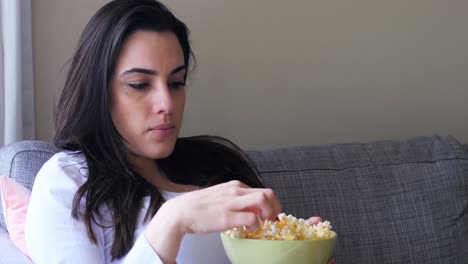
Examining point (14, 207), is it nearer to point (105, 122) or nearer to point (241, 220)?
point (105, 122)

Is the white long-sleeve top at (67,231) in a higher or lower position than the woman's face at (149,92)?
lower

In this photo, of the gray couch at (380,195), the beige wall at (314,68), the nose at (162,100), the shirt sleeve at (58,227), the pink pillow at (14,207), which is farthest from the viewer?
the beige wall at (314,68)

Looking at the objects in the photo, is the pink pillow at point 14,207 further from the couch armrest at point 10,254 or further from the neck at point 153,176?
the neck at point 153,176

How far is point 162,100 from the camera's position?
134 cm

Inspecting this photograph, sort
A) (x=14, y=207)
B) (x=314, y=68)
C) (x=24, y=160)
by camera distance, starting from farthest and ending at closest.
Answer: (x=314, y=68)
(x=24, y=160)
(x=14, y=207)

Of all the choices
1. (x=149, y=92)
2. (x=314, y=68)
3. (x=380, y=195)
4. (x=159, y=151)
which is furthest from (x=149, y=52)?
(x=314, y=68)

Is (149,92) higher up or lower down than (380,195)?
higher up

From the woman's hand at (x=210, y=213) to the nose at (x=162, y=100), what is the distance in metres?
0.31

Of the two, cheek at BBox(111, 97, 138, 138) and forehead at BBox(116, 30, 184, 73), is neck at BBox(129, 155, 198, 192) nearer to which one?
cheek at BBox(111, 97, 138, 138)

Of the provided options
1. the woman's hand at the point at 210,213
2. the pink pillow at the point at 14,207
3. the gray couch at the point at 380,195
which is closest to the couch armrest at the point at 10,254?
the pink pillow at the point at 14,207

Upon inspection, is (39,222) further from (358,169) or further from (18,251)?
(358,169)

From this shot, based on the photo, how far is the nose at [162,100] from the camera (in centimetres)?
134

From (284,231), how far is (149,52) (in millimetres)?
530

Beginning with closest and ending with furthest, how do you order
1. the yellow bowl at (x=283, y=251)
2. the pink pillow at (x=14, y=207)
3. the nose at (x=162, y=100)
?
the yellow bowl at (x=283, y=251), the nose at (x=162, y=100), the pink pillow at (x=14, y=207)
